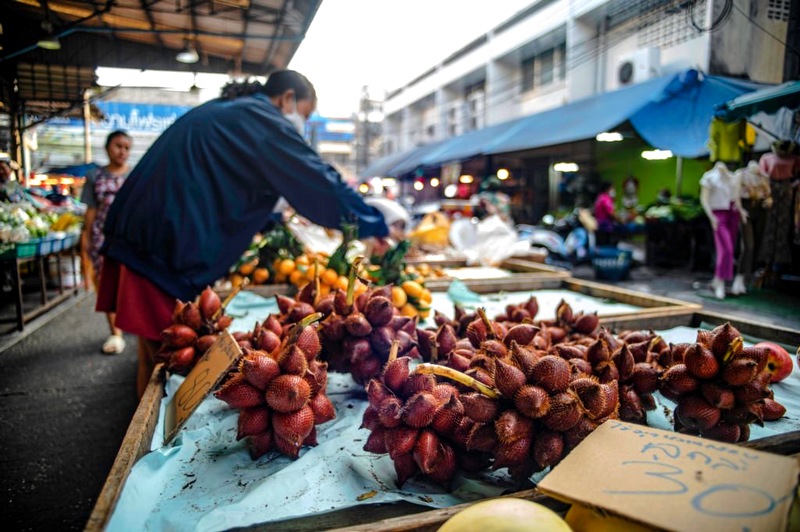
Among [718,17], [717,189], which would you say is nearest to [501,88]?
[717,189]

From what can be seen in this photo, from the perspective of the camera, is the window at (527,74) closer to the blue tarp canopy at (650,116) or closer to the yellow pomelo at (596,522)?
the blue tarp canopy at (650,116)

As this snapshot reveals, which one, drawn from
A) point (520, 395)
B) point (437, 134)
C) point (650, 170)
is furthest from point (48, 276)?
point (437, 134)

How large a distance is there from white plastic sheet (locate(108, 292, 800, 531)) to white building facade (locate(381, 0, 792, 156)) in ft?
5.78

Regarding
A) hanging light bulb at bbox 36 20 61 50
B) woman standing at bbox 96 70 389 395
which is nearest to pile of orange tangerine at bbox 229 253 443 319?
woman standing at bbox 96 70 389 395

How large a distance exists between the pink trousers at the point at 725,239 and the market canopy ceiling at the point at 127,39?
21.7ft

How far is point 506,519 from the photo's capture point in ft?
2.49

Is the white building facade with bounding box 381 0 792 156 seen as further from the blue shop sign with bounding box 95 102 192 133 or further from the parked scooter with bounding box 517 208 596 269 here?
the blue shop sign with bounding box 95 102 192 133

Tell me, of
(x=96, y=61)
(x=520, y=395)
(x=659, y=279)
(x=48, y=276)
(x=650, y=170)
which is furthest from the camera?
(x=650, y=170)

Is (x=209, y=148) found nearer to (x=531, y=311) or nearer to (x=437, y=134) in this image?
(x=531, y=311)

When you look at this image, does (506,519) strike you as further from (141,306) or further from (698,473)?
(141,306)

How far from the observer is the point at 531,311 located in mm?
2213

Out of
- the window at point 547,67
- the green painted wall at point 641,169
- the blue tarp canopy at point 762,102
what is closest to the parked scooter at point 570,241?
the green painted wall at point 641,169

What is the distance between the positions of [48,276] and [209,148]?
827 cm

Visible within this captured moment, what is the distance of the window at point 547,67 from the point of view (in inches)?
649
